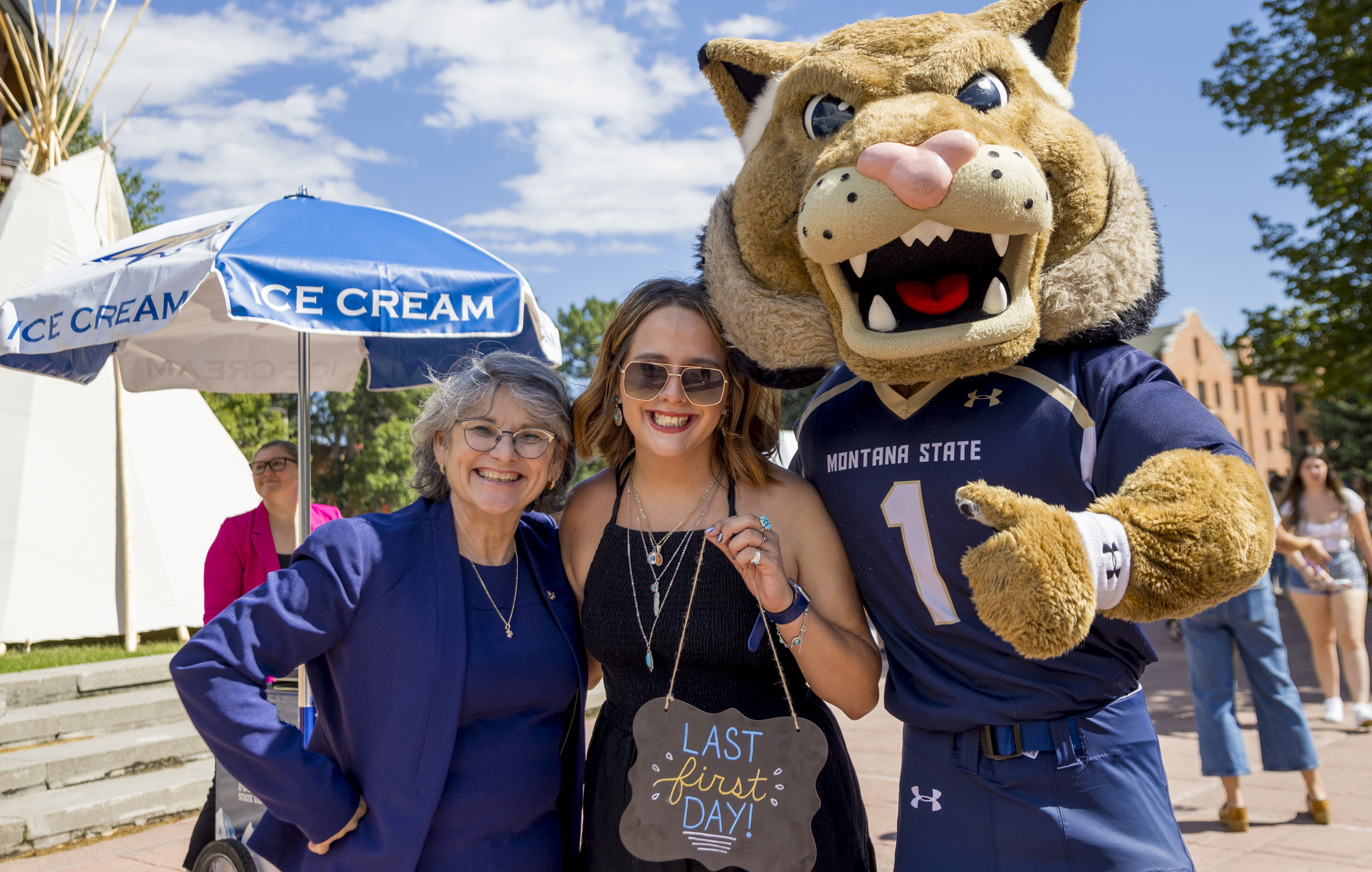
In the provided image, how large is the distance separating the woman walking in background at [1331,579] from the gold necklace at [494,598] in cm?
582

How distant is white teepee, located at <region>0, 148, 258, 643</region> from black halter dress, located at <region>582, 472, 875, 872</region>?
8140mm

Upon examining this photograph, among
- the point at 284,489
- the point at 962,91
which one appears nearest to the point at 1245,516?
the point at 962,91

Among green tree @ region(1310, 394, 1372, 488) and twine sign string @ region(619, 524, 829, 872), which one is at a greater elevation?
green tree @ region(1310, 394, 1372, 488)

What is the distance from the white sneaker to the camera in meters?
6.34

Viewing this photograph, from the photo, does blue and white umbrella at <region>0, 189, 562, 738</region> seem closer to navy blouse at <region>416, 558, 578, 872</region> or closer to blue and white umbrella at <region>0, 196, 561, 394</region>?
blue and white umbrella at <region>0, 196, 561, 394</region>

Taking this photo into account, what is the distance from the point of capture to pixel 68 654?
312 inches

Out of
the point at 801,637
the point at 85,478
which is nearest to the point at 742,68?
the point at 801,637

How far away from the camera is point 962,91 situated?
6.38 ft

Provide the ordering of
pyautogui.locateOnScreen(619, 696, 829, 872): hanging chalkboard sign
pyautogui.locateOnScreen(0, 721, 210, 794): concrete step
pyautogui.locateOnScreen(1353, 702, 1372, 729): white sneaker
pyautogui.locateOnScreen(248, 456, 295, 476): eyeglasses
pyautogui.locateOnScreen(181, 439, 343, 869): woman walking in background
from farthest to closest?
1. pyautogui.locateOnScreen(1353, 702, 1372, 729): white sneaker
2. pyautogui.locateOnScreen(0, 721, 210, 794): concrete step
3. pyautogui.locateOnScreen(248, 456, 295, 476): eyeglasses
4. pyautogui.locateOnScreen(181, 439, 343, 869): woman walking in background
5. pyautogui.locateOnScreen(619, 696, 829, 872): hanging chalkboard sign

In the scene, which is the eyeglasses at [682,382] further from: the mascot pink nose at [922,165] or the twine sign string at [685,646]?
the mascot pink nose at [922,165]

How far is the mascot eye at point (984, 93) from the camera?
1.93 m

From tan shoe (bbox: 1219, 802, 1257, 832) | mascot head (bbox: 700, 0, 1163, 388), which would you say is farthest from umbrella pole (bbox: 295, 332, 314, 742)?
tan shoe (bbox: 1219, 802, 1257, 832)

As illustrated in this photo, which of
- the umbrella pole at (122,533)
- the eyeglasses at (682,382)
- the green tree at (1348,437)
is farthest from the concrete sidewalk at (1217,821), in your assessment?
the green tree at (1348,437)

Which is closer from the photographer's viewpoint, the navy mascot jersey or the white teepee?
the navy mascot jersey
